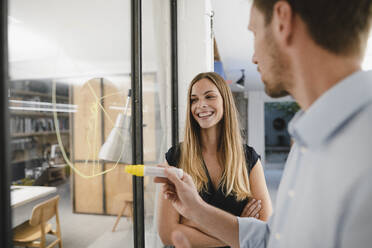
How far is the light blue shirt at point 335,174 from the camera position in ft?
1.30

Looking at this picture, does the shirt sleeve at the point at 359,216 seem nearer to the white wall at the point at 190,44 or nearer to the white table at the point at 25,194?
the white table at the point at 25,194

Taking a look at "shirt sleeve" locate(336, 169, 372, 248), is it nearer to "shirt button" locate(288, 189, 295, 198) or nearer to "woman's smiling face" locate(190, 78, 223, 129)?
"shirt button" locate(288, 189, 295, 198)

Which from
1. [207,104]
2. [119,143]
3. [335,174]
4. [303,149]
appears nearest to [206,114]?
[207,104]

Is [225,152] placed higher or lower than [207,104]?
lower

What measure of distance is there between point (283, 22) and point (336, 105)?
0.19m

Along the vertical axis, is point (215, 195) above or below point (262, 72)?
below

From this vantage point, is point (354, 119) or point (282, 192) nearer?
point (354, 119)

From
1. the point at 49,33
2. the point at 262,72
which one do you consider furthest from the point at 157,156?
the point at 262,72

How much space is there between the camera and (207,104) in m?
1.38

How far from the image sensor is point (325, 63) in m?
0.45

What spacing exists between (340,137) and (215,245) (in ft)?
3.17

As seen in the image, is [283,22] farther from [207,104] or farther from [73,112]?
[207,104]

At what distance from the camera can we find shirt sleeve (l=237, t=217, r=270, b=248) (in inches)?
29.6

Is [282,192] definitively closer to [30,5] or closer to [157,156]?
[30,5]
